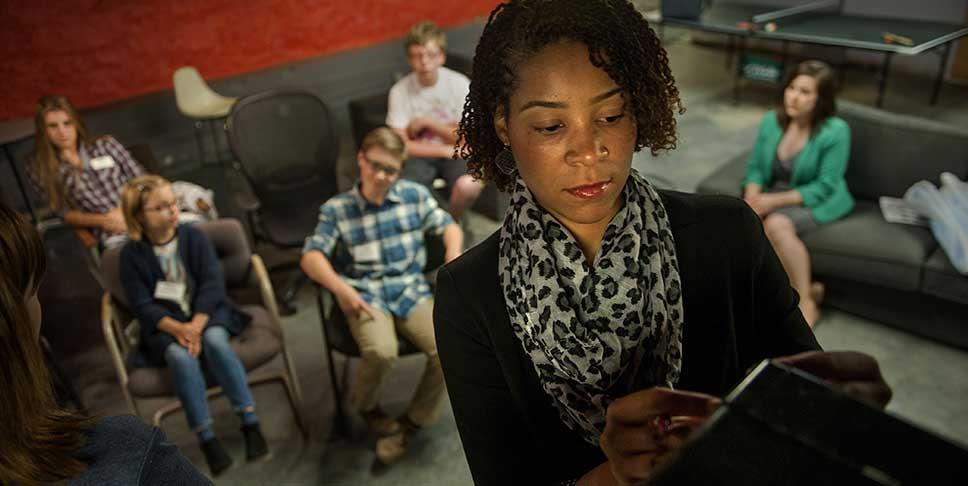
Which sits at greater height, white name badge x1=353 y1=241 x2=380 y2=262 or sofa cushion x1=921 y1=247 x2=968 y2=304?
white name badge x1=353 y1=241 x2=380 y2=262

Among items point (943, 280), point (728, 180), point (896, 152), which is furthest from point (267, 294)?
point (896, 152)

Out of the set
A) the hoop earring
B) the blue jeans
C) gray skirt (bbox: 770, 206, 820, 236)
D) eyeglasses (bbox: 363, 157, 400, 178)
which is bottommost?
the blue jeans

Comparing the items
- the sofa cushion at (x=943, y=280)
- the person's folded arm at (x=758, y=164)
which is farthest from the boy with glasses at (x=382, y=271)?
the sofa cushion at (x=943, y=280)

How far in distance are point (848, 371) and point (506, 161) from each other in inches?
21.6

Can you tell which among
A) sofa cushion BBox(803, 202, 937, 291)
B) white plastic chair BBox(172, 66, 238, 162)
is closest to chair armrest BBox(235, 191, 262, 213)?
white plastic chair BBox(172, 66, 238, 162)

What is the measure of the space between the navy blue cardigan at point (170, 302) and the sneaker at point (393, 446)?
74cm

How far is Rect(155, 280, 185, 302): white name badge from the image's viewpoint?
112 inches

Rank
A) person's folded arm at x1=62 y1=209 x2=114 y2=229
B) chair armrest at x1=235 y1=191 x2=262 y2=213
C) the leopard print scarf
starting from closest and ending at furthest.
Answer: the leopard print scarf
person's folded arm at x1=62 y1=209 x2=114 y2=229
chair armrest at x1=235 y1=191 x2=262 y2=213

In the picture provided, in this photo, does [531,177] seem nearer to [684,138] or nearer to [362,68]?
[684,138]

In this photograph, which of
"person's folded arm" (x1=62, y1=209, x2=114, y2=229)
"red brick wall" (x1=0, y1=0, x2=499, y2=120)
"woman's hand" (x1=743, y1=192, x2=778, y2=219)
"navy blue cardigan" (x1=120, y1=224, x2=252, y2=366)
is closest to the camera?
"navy blue cardigan" (x1=120, y1=224, x2=252, y2=366)

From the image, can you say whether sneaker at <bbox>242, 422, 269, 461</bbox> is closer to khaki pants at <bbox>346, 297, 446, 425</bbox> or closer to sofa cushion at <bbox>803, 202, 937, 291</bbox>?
khaki pants at <bbox>346, 297, 446, 425</bbox>

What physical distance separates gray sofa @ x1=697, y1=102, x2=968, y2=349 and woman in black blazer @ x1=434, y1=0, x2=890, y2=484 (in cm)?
255

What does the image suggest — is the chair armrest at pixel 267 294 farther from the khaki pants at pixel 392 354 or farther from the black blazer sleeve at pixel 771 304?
the black blazer sleeve at pixel 771 304

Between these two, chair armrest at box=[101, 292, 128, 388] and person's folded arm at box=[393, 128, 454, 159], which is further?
person's folded arm at box=[393, 128, 454, 159]
